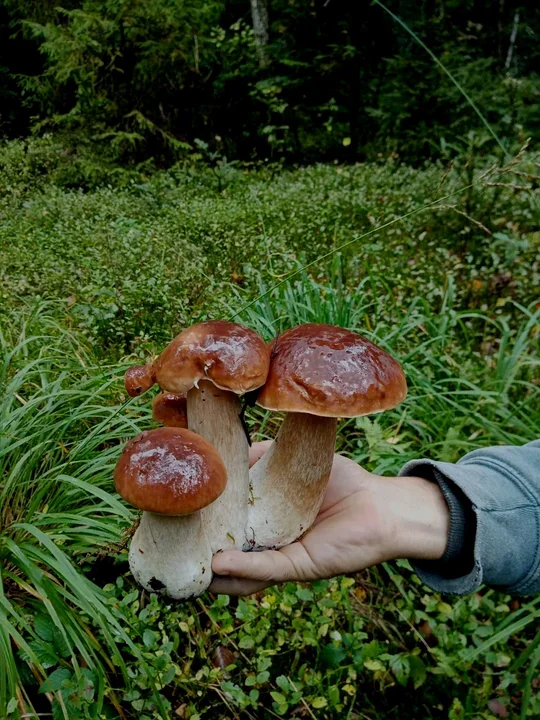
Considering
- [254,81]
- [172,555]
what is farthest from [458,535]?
[254,81]

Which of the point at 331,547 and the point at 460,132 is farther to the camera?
the point at 460,132

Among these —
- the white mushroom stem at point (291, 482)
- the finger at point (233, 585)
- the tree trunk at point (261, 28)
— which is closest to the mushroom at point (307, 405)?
the white mushroom stem at point (291, 482)

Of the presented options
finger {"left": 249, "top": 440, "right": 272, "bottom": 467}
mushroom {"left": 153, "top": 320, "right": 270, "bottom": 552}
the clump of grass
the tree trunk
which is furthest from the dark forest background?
mushroom {"left": 153, "top": 320, "right": 270, "bottom": 552}

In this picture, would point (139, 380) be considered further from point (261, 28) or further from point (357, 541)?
point (261, 28)

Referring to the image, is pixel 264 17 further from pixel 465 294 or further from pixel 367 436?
pixel 367 436

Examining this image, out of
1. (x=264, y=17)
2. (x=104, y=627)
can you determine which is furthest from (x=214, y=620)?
(x=264, y=17)

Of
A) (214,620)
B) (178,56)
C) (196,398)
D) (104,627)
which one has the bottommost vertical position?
(214,620)

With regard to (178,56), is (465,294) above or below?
below
